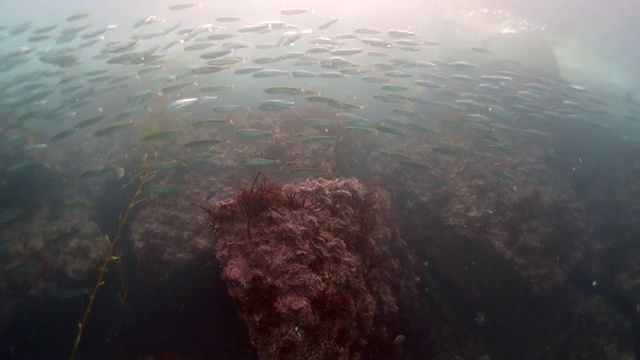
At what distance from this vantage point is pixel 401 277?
6.36m

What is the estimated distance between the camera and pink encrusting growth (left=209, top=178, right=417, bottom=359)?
3240 mm

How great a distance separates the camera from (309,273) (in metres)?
3.66

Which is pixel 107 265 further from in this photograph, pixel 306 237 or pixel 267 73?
pixel 267 73

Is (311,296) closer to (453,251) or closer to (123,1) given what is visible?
(453,251)

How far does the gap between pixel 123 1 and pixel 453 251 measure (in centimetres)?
7102

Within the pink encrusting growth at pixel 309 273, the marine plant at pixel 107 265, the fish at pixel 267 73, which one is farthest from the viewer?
the fish at pixel 267 73

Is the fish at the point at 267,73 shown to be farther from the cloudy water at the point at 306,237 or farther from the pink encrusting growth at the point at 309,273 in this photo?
the pink encrusting growth at the point at 309,273

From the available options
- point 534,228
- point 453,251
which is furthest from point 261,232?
point 534,228

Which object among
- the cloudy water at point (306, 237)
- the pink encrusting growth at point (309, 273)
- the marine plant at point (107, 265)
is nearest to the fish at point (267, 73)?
the cloudy water at point (306, 237)

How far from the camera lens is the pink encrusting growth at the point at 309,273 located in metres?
3.24

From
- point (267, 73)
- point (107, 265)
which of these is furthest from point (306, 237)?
point (267, 73)

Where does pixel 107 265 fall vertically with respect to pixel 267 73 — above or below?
below

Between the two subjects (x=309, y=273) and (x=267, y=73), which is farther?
(x=267, y=73)

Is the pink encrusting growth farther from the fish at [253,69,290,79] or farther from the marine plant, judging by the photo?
the fish at [253,69,290,79]
